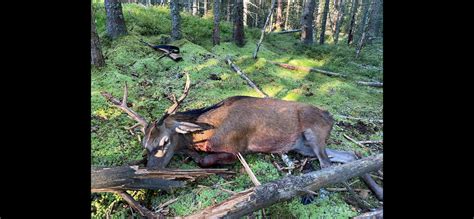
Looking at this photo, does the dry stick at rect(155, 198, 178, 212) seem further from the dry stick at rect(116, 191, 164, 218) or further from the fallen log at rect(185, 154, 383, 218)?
the fallen log at rect(185, 154, 383, 218)

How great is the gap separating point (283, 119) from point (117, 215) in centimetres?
257

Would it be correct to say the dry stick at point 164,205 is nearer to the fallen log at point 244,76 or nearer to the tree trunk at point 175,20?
the fallen log at point 244,76

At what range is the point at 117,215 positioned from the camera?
289cm

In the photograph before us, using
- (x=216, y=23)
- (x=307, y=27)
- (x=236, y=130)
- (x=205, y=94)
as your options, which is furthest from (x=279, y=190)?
(x=307, y=27)

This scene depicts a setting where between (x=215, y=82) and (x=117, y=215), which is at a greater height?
(x=215, y=82)

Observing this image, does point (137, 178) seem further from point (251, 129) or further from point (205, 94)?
point (205, 94)

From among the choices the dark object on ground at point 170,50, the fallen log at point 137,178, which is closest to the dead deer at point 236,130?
the fallen log at point 137,178

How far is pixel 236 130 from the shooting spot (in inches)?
166

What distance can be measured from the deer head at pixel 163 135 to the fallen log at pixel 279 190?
4.72 feet

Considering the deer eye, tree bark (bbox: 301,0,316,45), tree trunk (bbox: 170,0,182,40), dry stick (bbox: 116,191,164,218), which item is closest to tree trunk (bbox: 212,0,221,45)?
tree trunk (bbox: 170,0,182,40)

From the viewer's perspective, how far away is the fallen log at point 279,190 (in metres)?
2.47
